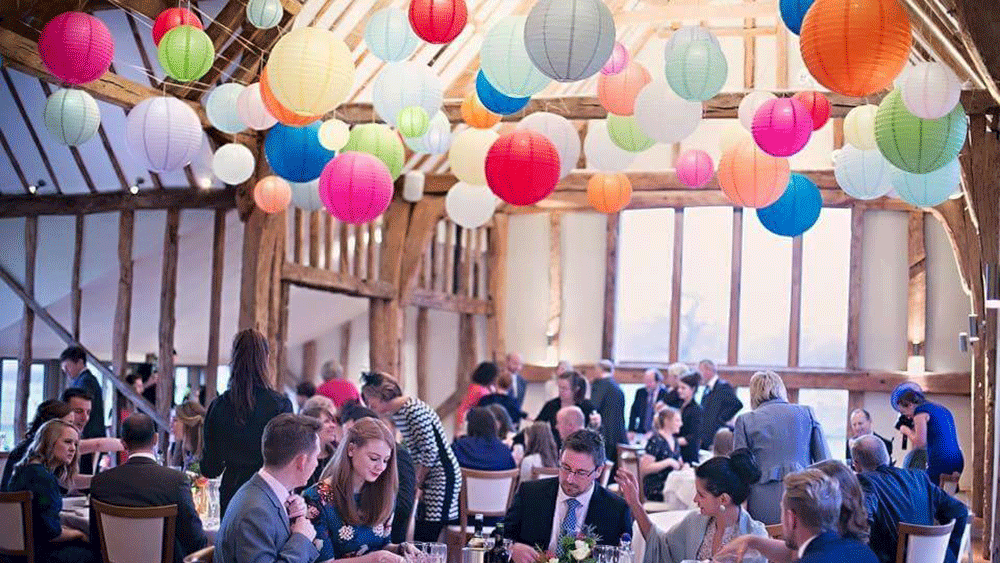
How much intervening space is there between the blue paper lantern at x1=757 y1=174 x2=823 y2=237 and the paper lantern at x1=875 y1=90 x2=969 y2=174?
177 centimetres

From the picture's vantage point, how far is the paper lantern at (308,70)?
21.3 ft

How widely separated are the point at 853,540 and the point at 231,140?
296 inches

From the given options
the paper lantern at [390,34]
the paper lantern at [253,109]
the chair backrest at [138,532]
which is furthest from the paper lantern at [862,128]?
the chair backrest at [138,532]

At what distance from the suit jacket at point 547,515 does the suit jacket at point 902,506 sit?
1388 mm

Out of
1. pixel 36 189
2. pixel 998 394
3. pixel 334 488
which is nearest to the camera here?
pixel 334 488

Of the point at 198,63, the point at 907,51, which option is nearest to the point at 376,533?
the point at 907,51

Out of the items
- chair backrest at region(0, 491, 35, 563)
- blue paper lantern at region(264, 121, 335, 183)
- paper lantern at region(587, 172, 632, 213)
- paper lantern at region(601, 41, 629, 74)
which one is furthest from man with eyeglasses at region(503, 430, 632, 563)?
paper lantern at region(587, 172, 632, 213)

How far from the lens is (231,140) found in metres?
10.5

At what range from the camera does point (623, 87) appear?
7.95 metres

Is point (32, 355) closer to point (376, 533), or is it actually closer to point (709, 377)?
point (709, 377)

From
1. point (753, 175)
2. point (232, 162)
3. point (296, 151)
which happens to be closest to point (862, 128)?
point (753, 175)

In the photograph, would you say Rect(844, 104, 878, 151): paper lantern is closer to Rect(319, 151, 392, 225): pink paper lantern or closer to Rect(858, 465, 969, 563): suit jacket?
Rect(858, 465, 969, 563): suit jacket

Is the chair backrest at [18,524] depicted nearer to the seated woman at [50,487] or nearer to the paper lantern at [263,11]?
the seated woman at [50,487]

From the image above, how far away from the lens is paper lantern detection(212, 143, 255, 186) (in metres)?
8.89
